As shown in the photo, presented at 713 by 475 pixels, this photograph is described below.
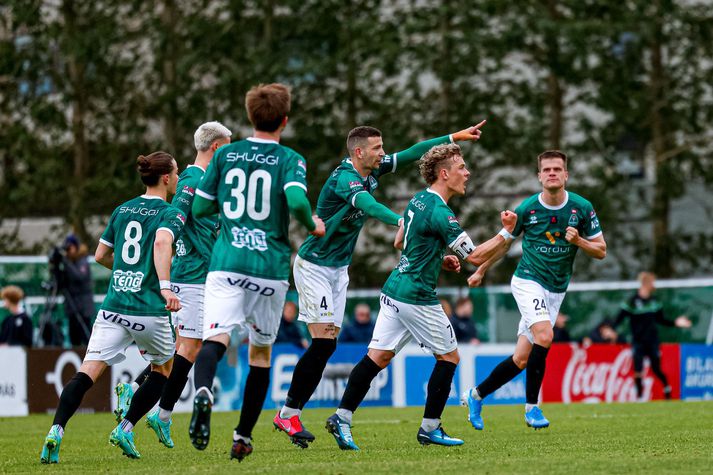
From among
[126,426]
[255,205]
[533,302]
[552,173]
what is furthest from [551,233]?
[255,205]

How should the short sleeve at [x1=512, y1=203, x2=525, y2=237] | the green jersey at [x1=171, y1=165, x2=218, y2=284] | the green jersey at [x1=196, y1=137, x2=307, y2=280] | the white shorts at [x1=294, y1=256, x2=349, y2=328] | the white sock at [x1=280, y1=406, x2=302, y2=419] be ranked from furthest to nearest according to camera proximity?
1. the short sleeve at [x1=512, y1=203, x2=525, y2=237]
2. the green jersey at [x1=171, y1=165, x2=218, y2=284]
3. the white shorts at [x1=294, y1=256, x2=349, y2=328]
4. the white sock at [x1=280, y1=406, x2=302, y2=419]
5. the green jersey at [x1=196, y1=137, x2=307, y2=280]

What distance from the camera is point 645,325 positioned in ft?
69.9

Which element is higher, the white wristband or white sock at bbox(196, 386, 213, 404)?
the white wristband

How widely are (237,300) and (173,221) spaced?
166 cm

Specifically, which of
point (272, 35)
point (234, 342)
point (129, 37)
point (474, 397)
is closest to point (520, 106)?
point (272, 35)

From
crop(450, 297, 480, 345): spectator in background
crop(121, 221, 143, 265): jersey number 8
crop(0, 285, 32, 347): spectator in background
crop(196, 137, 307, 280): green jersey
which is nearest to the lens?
crop(196, 137, 307, 280): green jersey

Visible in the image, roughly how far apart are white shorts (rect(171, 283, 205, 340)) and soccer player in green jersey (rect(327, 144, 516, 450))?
1332 millimetres

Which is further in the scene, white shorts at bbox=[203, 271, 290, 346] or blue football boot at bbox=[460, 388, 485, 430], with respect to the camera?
blue football boot at bbox=[460, 388, 485, 430]

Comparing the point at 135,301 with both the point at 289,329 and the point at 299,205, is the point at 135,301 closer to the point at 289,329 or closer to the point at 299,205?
the point at 299,205

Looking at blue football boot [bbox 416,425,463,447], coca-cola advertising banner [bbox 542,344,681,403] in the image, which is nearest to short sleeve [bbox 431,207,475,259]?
blue football boot [bbox 416,425,463,447]

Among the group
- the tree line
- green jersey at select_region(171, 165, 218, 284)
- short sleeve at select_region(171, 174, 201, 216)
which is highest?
the tree line

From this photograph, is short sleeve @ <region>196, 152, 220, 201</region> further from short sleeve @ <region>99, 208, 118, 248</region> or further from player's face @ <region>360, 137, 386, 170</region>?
player's face @ <region>360, 137, 386, 170</region>

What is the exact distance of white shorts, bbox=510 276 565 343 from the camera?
12.1m

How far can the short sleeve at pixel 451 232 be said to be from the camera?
950 centimetres
